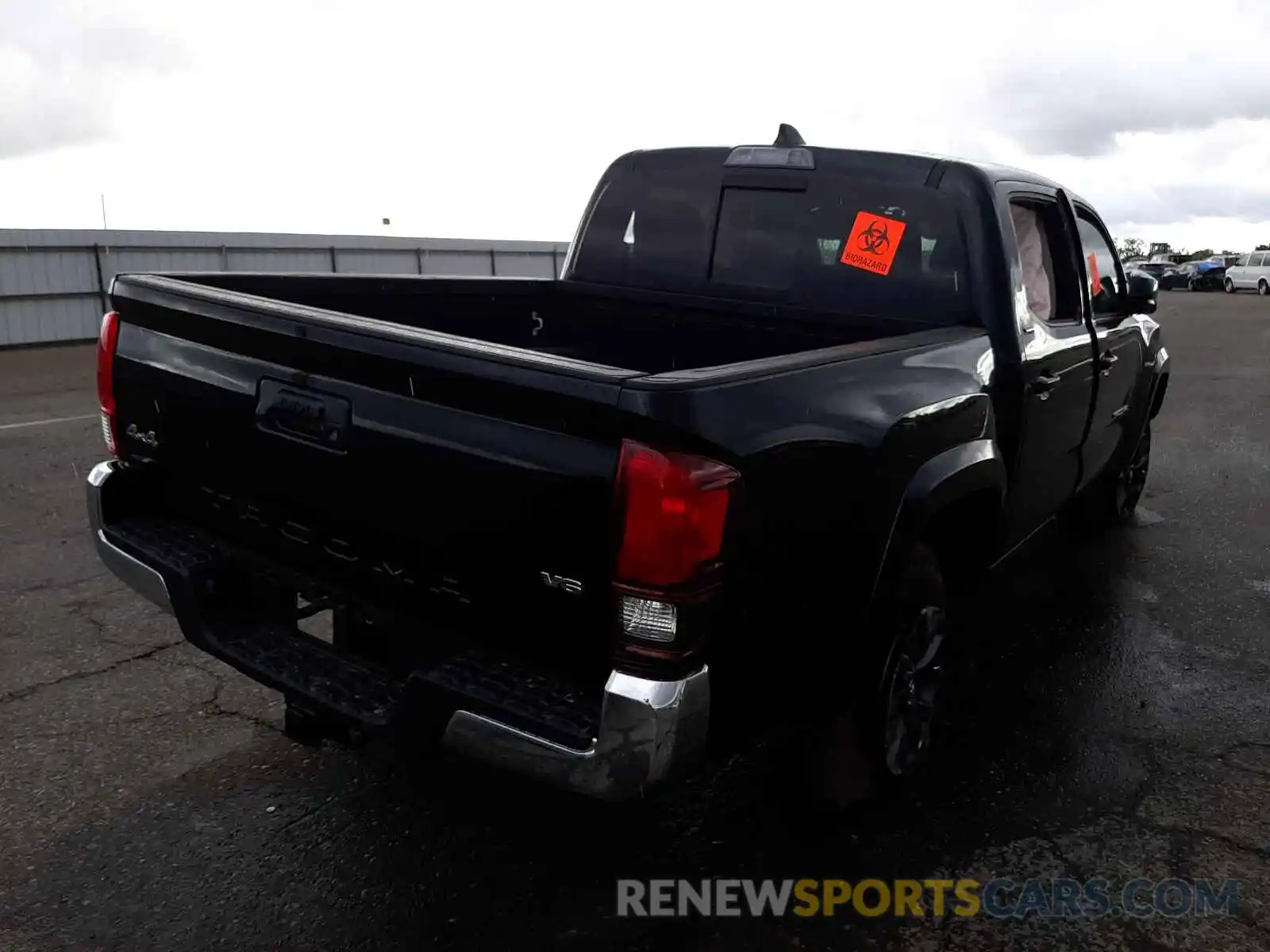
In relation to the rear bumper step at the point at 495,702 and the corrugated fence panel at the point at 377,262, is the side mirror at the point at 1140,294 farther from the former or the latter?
the corrugated fence panel at the point at 377,262

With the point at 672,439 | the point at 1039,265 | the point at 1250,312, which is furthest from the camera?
the point at 1250,312

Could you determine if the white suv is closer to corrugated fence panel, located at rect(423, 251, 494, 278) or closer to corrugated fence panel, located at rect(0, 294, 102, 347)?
corrugated fence panel, located at rect(423, 251, 494, 278)

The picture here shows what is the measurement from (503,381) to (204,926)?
1.60m

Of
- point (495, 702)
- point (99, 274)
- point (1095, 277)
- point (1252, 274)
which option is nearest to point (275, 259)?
point (99, 274)

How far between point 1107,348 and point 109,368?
3.98 meters

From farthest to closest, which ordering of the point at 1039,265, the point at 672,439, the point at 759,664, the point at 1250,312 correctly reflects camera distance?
the point at 1250,312, the point at 1039,265, the point at 759,664, the point at 672,439

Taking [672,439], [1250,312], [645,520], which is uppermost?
[672,439]

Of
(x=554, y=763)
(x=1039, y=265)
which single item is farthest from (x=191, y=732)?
(x=1039, y=265)

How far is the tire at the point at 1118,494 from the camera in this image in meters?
6.24

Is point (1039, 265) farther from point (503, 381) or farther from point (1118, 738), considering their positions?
point (503, 381)

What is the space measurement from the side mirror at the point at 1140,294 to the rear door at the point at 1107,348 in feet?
0.11

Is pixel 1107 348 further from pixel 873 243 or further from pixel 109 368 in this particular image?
pixel 109 368

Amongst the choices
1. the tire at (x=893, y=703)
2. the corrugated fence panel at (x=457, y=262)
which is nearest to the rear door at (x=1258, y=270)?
the corrugated fence panel at (x=457, y=262)

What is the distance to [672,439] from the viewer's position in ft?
7.04
